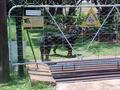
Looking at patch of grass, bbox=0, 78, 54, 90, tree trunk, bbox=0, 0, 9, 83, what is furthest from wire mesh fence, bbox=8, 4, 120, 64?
patch of grass, bbox=0, 78, 54, 90

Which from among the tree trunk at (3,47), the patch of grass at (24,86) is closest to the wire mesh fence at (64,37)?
the tree trunk at (3,47)

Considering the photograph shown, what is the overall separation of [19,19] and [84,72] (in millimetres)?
1775

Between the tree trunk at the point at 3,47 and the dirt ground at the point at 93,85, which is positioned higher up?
the tree trunk at the point at 3,47

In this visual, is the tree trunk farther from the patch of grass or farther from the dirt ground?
the dirt ground

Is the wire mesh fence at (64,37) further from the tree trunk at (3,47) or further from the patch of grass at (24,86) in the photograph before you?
the patch of grass at (24,86)

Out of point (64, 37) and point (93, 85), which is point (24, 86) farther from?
point (64, 37)

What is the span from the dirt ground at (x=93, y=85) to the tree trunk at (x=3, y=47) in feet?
3.41

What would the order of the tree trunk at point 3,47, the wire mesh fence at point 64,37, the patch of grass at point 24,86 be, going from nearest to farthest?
the patch of grass at point 24,86, the tree trunk at point 3,47, the wire mesh fence at point 64,37

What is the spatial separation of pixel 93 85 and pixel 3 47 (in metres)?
1.81

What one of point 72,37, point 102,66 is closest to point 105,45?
point 72,37

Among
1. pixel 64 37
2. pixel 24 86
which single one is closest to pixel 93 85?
pixel 24 86

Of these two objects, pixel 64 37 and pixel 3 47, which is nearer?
pixel 3 47

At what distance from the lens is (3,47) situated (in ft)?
22.2

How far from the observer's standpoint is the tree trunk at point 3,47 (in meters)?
6.66
